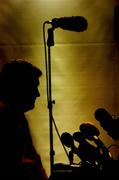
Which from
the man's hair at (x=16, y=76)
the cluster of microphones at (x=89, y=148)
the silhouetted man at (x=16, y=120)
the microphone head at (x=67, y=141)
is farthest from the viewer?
the man's hair at (x=16, y=76)

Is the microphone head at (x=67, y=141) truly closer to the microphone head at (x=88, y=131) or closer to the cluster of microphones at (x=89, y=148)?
the cluster of microphones at (x=89, y=148)

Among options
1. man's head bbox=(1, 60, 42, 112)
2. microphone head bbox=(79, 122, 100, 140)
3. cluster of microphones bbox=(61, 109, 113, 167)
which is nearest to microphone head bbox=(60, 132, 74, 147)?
cluster of microphones bbox=(61, 109, 113, 167)

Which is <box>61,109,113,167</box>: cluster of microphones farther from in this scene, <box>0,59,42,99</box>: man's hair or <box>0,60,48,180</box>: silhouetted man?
<box>0,59,42,99</box>: man's hair

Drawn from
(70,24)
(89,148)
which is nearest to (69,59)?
(70,24)

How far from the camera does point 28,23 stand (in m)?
5.27

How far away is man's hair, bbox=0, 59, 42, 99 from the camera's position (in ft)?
11.2

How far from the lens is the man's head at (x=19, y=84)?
3.40 metres

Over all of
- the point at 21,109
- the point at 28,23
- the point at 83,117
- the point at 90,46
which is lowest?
the point at 83,117

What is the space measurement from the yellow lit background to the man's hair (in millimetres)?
1755

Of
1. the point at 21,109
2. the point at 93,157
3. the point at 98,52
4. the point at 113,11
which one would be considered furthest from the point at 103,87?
the point at 93,157

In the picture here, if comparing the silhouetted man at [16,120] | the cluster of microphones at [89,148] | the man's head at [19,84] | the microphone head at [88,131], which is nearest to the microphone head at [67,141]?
the cluster of microphones at [89,148]

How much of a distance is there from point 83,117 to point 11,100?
220 centimetres

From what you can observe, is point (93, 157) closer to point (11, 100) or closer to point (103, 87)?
point (11, 100)

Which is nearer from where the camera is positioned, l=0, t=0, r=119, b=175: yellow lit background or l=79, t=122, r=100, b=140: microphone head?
l=79, t=122, r=100, b=140: microphone head
